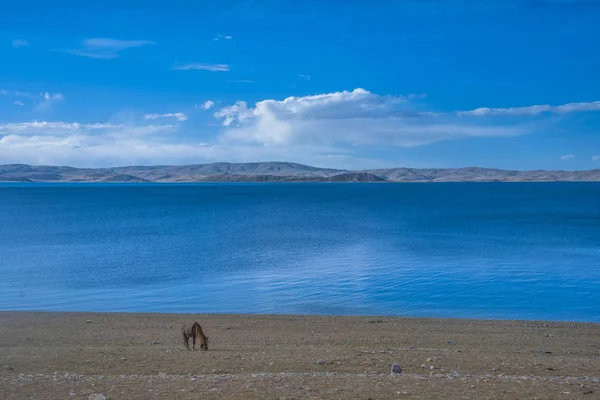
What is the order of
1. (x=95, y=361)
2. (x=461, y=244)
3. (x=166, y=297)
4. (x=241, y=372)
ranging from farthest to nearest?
(x=461, y=244), (x=166, y=297), (x=95, y=361), (x=241, y=372)

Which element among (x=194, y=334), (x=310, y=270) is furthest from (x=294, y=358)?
(x=310, y=270)

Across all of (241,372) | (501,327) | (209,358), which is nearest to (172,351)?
(209,358)

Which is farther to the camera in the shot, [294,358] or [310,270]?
[310,270]

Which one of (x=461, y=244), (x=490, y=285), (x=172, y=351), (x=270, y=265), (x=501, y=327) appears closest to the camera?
(x=172, y=351)

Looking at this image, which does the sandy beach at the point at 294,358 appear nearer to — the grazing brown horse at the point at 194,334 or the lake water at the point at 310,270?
the grazing brown horse at the point at 194,334

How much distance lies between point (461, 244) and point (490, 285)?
653 inches

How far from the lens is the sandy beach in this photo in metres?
9.17

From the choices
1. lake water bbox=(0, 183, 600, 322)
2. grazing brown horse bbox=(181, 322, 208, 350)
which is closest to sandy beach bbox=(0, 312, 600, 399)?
grazing brown horse bbox=(181, 322, 208, 350)

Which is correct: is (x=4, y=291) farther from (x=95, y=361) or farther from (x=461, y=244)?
(x=461, y=244)

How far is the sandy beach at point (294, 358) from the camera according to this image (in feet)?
30.1

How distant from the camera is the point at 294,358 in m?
12.2

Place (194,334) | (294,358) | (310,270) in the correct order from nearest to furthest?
(294,358)
(194,334)
(310,270)

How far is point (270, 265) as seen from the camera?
32438 mm

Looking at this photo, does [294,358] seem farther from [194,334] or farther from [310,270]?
[310,270]
